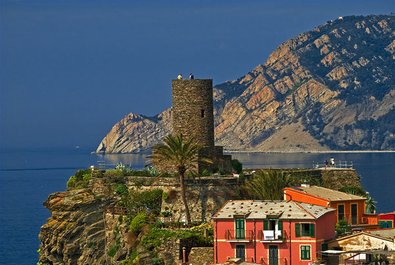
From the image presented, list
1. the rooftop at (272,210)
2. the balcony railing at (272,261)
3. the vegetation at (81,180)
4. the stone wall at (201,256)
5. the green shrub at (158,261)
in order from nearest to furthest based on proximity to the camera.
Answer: the balcony railing at (272,261) → the rooftop at (272,210) → the stone wall at (201,256) → the green shrub at (158,261) → the vegetation at (81,180)

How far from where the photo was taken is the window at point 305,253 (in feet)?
203

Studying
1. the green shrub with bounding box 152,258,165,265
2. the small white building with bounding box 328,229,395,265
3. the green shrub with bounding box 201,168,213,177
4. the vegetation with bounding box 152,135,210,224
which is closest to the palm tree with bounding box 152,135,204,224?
the vegetation with bounding box 152,135,210,224

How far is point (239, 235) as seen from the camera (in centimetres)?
6344

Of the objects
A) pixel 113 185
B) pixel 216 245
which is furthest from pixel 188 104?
pixel 216 245

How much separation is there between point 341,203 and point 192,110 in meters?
14.6

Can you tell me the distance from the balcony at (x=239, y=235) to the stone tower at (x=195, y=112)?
660 inches

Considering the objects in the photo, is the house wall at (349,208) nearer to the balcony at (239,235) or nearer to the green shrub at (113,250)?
the balcony at (239,235)

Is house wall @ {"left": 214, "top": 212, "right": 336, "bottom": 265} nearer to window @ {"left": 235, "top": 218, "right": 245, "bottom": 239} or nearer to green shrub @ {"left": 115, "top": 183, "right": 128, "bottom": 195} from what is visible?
window @ {"left": 235, "top": 218, "right": 245, "bottom": 239}

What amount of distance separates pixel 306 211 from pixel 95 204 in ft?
65.9

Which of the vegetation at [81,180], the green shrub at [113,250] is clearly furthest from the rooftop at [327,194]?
the vegetation at [81,180]

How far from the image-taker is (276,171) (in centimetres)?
7881

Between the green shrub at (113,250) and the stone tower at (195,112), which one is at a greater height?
the stone tower at (195,112)

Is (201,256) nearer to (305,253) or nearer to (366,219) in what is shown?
(305,253)

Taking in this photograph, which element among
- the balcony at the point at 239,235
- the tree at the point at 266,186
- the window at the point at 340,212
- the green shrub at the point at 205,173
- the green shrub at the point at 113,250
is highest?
the green shrub at the point at 205,173
